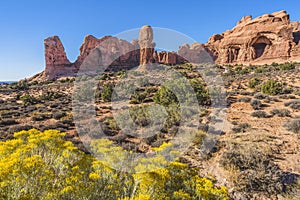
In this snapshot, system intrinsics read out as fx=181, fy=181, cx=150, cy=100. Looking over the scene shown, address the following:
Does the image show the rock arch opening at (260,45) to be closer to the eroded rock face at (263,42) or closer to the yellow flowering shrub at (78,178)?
the eroded rock face at (263,42)

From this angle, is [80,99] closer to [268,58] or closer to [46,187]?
[46,187]

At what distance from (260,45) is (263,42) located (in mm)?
1077

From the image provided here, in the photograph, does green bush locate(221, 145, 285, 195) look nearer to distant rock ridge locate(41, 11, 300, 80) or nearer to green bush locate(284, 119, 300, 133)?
green bush locate(284, 119, 300, 133)

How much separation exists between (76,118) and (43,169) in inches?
547

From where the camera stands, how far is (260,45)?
54562mm

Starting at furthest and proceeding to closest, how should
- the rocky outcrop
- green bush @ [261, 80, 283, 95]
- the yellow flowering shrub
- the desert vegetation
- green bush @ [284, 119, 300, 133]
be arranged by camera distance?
the rocky outcrop → green bush @ [261, 80, 283, 95] → green bush @ [284, 119, 300, 133] → the desert vegetation → the yellow flowering shrub

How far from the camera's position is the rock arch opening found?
5328cm

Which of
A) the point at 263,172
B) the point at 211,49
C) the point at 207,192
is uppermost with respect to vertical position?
the point at 211,49

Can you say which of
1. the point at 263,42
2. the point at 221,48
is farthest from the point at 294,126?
the point at 221,48

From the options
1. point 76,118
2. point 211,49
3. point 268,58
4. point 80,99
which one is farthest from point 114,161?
point 211,49

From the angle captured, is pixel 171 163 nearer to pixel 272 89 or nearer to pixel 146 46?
pixel 272 89

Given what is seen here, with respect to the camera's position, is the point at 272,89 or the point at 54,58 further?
the point at 54,58

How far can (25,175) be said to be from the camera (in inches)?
119

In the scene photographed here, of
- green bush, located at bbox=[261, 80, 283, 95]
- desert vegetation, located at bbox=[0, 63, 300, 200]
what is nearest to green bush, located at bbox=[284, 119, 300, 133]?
desert vegetation, located at bbox=[0, 63, 300, 200]
